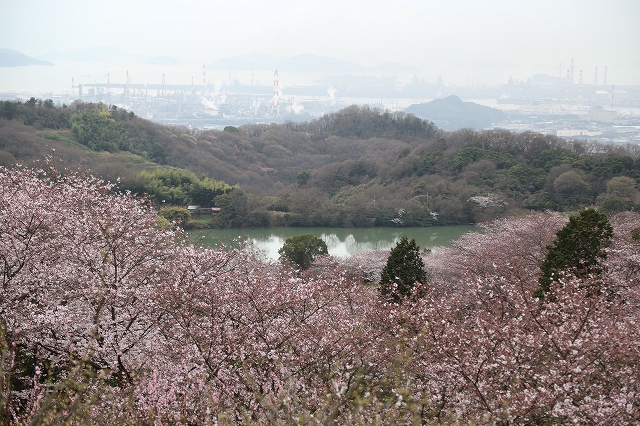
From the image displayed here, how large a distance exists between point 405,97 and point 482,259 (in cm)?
8297

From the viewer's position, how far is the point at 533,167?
29016 millimetres

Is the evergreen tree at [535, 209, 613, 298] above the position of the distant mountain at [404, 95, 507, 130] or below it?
below

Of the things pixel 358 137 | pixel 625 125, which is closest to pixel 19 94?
pixel 358 137

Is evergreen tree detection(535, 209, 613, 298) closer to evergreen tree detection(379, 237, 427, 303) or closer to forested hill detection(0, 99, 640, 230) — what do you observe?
evergreen tree detection(379, 237, 427, 303)

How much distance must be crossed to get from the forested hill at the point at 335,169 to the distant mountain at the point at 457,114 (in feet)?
75.2

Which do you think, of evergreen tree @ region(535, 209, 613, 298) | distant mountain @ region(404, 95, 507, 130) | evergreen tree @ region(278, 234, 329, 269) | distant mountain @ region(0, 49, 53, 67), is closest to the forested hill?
evergreen tree @ region(278, 234, 329, 269)

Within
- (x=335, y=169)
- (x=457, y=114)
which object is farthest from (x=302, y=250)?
(x=457, y=114)

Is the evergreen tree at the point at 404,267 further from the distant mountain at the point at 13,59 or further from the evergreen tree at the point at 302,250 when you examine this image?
the distant mountain at the point at 13,59

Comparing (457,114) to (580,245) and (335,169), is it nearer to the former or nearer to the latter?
(335,169)

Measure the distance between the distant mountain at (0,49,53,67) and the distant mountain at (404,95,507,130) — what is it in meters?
52.2

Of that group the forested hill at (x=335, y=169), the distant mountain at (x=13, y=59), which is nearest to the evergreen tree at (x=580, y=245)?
the forested hill at (x=335, y=169)

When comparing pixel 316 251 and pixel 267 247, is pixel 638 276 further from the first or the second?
pixel 267 247

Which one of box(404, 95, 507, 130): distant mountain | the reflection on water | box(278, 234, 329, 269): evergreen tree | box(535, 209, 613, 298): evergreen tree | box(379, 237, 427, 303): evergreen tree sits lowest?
the reflection on water

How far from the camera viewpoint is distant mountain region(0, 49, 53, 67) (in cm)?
7669
